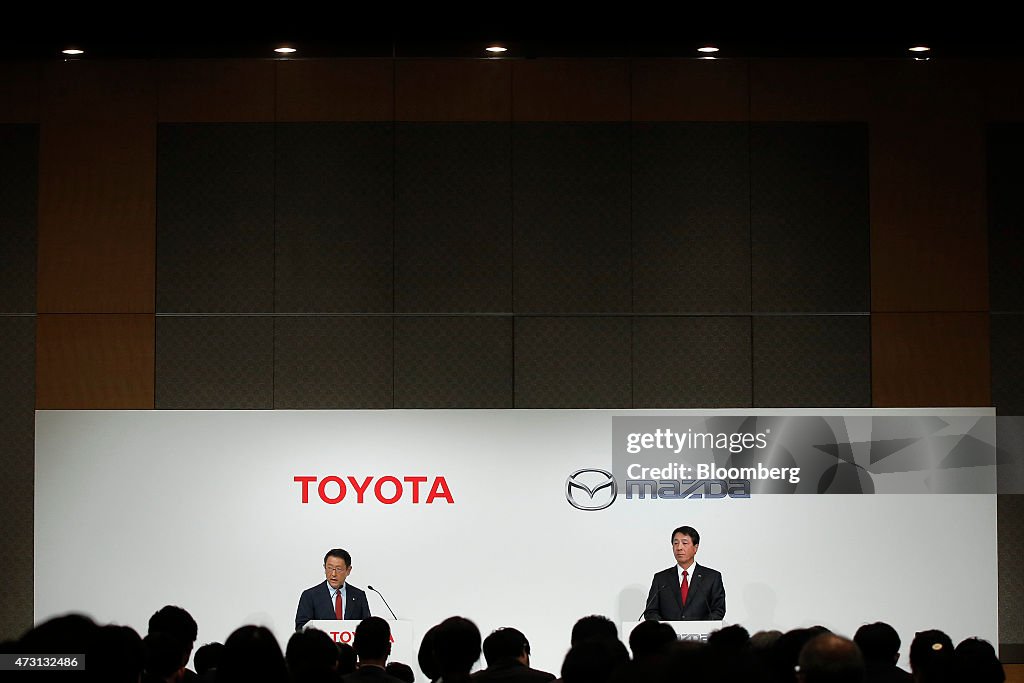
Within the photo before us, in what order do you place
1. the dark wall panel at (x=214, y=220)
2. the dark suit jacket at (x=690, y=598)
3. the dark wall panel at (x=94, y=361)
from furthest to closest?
1. the dark wall panel at (x=214, y=220)
2. the dark wall panel at (x=94, y=361)
3. the dark suit jacket at (x=690, y=598)

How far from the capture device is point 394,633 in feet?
24.7

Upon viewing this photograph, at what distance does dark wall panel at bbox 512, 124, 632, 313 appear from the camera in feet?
27.5

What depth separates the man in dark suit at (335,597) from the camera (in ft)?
26.3

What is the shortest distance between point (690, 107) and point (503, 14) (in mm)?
1824

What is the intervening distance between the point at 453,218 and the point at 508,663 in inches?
190

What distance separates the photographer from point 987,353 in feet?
27.4

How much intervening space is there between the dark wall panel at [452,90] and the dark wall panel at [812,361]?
8.62ft

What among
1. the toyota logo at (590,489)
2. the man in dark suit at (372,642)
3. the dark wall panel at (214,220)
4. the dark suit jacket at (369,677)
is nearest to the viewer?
the dark suit jacket at (369,677)

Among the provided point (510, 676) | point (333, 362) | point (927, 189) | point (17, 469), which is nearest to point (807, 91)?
point (927, 189)

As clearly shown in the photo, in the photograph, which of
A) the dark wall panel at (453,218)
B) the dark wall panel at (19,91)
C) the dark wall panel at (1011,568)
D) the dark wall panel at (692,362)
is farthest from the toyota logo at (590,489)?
the dark wall panel at (19,91)

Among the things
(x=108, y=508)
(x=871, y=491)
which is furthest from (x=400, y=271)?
(x=871, y=491)

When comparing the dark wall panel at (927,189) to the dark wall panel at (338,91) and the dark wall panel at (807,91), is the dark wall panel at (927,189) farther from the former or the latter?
the dark wall panel at (338,91)

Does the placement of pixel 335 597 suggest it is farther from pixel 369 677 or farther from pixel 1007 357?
pixel 1007 357

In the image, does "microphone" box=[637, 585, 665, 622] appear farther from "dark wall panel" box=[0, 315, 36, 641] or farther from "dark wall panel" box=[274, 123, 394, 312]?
"dark wall panel" box=[0, 315, 36, 641]
